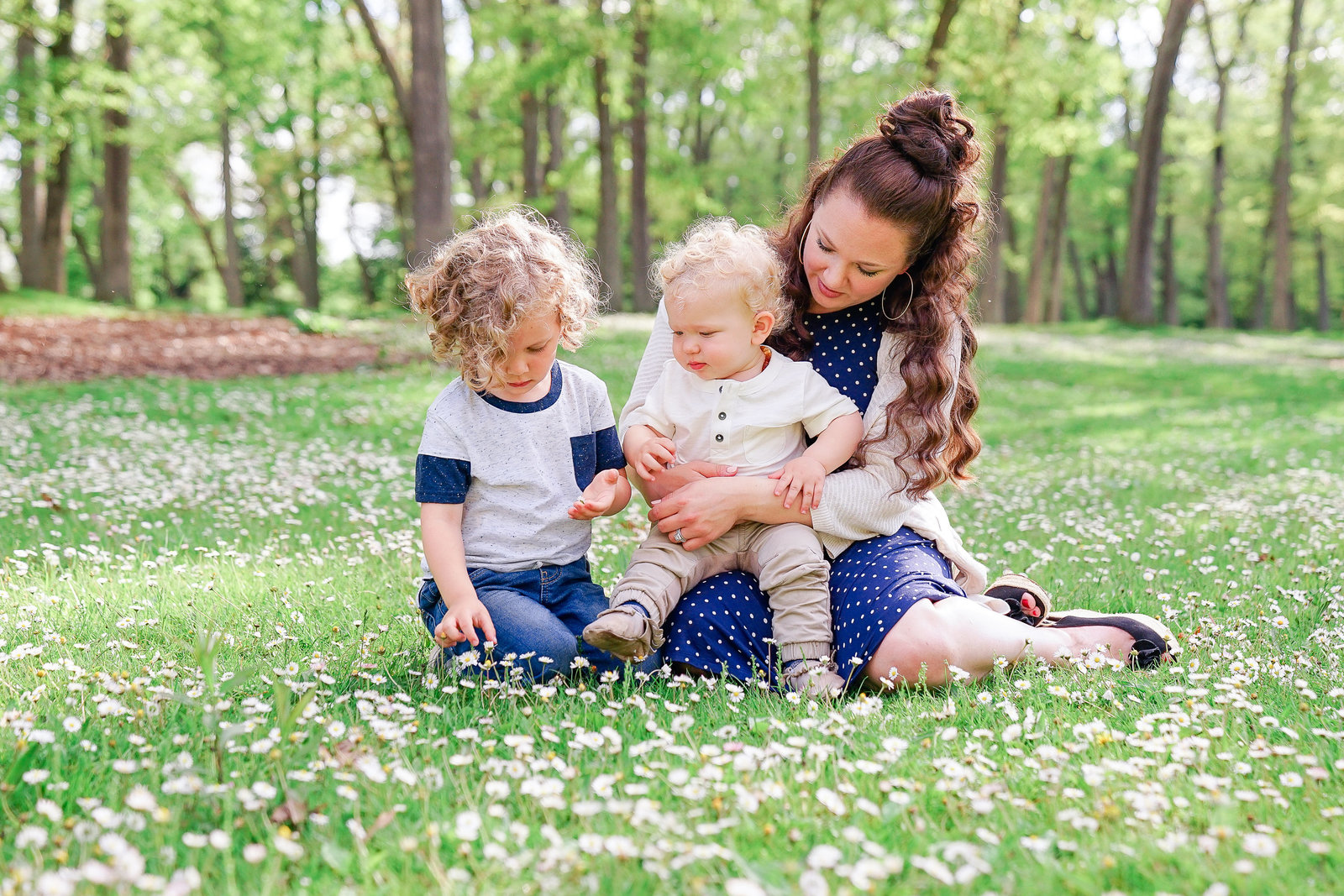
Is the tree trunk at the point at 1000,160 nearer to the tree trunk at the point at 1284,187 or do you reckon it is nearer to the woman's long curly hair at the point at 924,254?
the tree trunk at the point at 1284,187

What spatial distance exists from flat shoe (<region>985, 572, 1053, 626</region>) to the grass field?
0.54 metres

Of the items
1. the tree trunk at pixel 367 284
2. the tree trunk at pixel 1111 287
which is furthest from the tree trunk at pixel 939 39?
the tree trunk at pixel 1111 287

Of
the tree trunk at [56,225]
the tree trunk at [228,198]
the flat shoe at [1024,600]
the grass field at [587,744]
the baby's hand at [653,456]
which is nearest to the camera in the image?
the grass field at [587,744]

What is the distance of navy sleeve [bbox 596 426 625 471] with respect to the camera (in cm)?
367

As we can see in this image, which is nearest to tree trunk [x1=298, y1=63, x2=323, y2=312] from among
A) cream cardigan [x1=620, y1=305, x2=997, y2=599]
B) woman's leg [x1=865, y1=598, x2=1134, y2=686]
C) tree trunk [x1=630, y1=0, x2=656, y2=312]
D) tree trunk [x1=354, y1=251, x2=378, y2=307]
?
tree trunk [x1=354, y1=251, x2=378, y2=307]

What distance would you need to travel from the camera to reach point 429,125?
48.5 feet

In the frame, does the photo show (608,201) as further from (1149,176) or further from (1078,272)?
(1078,272)

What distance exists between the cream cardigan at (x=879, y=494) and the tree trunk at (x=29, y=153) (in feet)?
74.9

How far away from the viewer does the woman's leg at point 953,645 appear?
10.6 feet

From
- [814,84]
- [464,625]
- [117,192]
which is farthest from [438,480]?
[117,192]

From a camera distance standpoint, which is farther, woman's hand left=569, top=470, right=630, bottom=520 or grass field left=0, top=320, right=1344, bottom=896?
woman's hand left=569, top=470, right=630, bottom=520

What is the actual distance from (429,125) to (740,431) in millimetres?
12804

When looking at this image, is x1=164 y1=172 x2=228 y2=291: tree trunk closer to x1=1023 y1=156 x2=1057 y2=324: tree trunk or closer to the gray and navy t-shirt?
x1=1023 y1=156 x2=1057 y2=324: tree trunk

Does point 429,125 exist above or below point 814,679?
above
